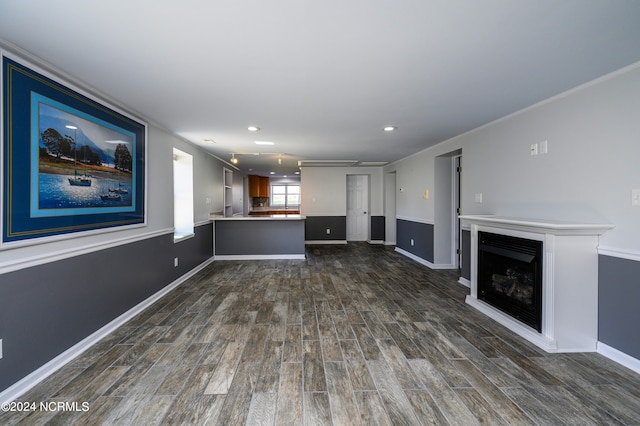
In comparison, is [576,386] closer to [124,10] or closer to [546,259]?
[546,259]

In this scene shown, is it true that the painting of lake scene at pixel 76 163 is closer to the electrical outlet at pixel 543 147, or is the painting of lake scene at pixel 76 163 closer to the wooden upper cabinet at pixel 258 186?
the electrical outlet at pixel 543 147

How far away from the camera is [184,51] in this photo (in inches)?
75.1

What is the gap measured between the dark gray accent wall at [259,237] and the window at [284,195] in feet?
20.6

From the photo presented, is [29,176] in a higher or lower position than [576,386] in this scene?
higher

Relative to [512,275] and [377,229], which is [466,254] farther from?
[377,229]

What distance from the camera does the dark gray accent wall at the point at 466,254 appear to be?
4.12m

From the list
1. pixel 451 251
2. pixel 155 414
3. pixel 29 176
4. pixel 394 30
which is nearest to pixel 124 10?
pixel 29 176

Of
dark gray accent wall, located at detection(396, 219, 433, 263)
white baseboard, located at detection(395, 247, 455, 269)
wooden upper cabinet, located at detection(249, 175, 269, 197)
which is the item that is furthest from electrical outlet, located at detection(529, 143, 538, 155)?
wooden upper cabinet, located at detection(249, 175, 269, 197)

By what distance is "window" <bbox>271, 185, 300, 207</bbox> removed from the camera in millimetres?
12301

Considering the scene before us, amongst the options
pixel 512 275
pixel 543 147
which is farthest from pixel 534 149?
pixel 512 275

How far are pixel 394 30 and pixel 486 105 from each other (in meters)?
1.85

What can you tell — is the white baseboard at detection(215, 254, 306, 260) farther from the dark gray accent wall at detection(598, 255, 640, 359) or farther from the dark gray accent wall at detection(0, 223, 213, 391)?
the dark gray accent wall at detection(598, 255, 640, 359)

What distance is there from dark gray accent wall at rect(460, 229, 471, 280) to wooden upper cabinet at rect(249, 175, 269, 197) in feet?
27.0

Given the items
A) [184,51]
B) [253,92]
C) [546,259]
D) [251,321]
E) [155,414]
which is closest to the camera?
[155,414]
